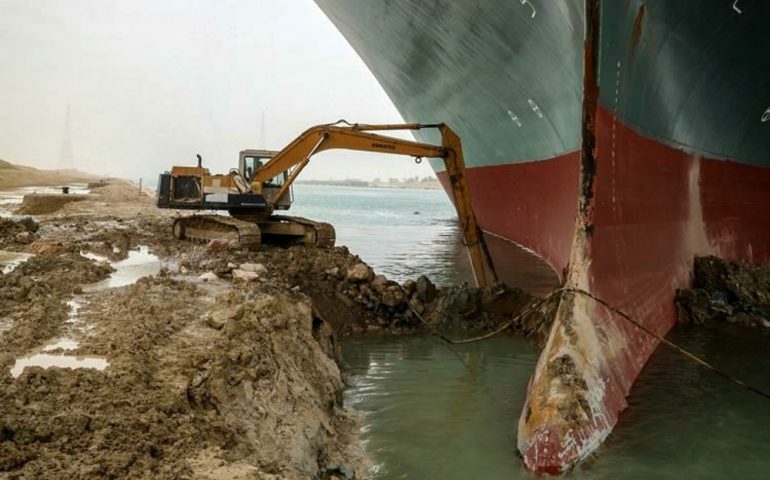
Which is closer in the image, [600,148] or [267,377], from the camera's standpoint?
[267,377]

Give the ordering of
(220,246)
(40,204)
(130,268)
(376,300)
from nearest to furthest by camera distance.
→ (130,268)
(376,300)
(220,246)
(40,204)

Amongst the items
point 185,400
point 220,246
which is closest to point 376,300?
point 220,246

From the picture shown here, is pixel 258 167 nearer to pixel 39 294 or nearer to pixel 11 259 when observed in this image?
pixel 11 259

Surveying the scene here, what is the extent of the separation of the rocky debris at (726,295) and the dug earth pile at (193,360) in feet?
7.67

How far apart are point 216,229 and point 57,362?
22.2 ft

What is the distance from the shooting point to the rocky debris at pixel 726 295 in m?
8.36

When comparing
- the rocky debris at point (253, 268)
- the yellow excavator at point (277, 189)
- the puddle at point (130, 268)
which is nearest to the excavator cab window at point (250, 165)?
the yellow excavator at point (277, 189)

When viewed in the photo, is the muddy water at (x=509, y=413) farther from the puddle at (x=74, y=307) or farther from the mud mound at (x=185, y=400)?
the puddle at (x=74, y=307)

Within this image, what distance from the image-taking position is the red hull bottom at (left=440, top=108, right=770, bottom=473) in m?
4.38

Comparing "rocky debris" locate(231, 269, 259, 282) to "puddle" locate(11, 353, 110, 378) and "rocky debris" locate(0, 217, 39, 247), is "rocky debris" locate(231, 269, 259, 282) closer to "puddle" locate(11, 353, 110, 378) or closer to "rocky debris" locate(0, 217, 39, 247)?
"puddle" locate(11, 353, 110, 378)

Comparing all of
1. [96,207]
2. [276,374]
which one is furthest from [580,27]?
[96,207]

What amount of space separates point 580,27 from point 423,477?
209 inches

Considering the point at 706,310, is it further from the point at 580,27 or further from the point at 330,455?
the point at 330,455

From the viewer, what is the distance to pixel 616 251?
5.97m
